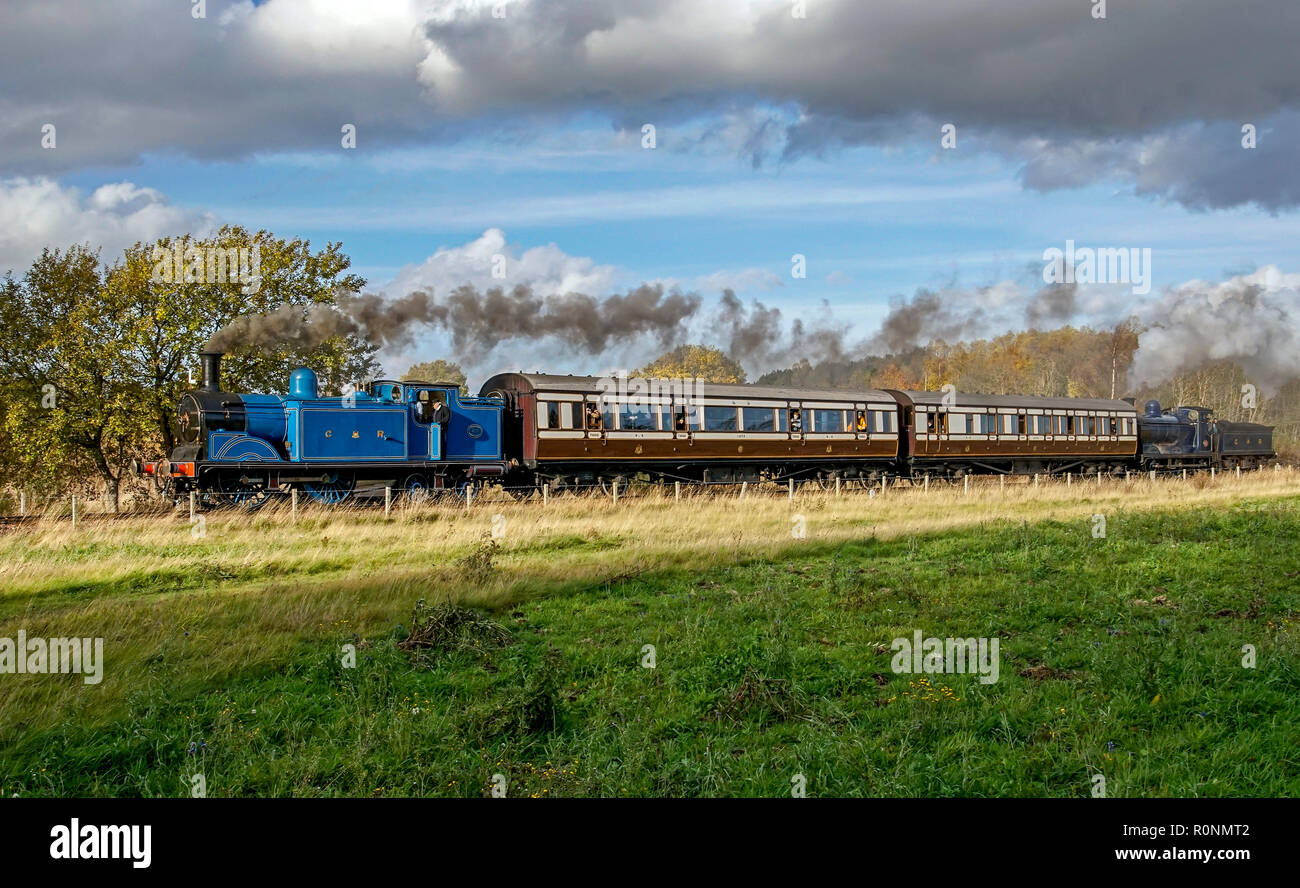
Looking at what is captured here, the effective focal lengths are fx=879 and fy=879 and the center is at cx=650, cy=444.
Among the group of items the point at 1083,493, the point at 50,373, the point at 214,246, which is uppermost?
the point at 214,246

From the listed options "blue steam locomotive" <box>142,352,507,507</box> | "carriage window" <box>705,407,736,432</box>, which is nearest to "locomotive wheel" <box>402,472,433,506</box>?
"blue steam locomotive" <box>142,352,507,507</box>

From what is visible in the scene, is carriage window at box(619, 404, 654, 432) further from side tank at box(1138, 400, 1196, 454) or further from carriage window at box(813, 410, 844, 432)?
side tank at box(1138, 400, 1196, 454)

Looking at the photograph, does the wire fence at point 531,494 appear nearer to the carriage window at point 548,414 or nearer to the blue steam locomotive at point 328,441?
the blue steam locomotive at point 328,441

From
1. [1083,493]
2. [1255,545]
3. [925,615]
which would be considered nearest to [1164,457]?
[1083,493]

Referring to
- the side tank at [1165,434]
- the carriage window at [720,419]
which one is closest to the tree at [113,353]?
the carriage window at [720,419]

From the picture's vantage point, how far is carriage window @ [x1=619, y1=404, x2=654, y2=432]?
1085 inches

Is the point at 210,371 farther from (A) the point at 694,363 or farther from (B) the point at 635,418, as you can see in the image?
(A) the point at 694,363

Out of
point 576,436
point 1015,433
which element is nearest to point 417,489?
point 576,436

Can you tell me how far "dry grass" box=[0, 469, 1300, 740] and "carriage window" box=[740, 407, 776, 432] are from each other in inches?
135

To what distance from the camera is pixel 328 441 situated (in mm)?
23406

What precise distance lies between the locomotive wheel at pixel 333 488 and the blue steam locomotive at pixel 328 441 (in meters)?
0.03

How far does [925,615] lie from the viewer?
438 inches
